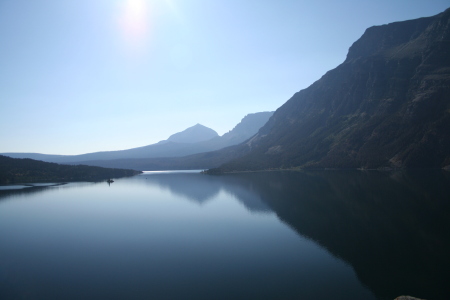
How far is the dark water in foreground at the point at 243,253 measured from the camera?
24.8m

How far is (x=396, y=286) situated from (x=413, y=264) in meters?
5.64

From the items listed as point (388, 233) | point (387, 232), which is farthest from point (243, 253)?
point (387, 232)

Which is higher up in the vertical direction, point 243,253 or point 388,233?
point 388,233

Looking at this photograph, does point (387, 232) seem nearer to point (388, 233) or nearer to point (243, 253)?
point (388, 233)

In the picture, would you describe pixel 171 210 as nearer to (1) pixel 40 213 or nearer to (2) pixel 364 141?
(1) pixel 40 213

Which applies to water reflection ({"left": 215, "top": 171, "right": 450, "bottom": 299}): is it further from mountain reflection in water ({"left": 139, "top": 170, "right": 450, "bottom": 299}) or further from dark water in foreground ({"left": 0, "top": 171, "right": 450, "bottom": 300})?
dark water in foreground ({"left": 0, "top": 171, "right": 450, "bottom": 300})

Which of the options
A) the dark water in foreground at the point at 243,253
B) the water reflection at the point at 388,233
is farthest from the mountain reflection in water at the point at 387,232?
the dark water in foreground at the point at 243,253

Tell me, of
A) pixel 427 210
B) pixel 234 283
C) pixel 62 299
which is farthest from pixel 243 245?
pixel 427 210

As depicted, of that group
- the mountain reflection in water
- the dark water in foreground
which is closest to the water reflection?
the mountain reflection in water

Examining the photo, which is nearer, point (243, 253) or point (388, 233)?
point (243, 253)

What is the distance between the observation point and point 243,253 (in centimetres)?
3438

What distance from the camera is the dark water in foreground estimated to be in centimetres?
2478

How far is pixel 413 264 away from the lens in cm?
2777

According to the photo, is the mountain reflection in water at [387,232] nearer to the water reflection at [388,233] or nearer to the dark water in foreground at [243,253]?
the water reflection at [388,233]
